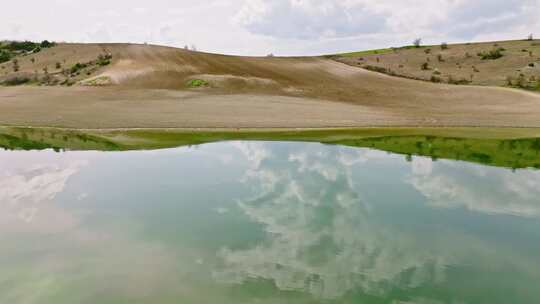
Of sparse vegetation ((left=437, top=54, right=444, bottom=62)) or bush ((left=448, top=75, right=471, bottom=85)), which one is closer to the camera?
bush ((left=448, top=75, right=471, bottom=85))

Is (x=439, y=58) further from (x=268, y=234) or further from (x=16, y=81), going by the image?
(x=268, y=234)

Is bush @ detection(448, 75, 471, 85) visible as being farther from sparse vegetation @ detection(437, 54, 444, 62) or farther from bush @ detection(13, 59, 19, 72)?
bush @ detection(13, 59, 19, 72)

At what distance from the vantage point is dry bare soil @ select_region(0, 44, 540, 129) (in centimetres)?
4388

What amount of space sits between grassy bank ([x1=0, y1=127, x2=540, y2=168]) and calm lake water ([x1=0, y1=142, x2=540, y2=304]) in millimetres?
5171

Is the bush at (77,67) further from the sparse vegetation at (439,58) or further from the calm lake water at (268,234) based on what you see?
the sparse vegetation at (439,58)

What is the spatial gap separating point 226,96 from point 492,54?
159 ft

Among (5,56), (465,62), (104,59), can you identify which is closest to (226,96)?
(104,59)

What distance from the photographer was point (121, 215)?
17.2 metres

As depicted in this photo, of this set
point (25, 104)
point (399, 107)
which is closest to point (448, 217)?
point (399, 107)

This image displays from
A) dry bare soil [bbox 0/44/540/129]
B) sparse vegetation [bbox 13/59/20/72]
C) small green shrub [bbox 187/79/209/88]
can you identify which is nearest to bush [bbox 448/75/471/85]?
dry bare soil [bbox 0/44/540/129]

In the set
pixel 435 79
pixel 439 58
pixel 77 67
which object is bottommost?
pixel 435 79

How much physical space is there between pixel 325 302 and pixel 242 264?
2.96 m

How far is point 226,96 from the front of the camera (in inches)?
2189

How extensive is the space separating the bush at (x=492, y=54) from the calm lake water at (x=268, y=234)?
5719 cm
